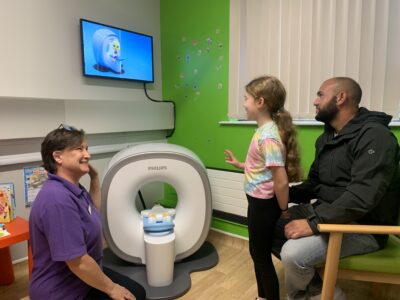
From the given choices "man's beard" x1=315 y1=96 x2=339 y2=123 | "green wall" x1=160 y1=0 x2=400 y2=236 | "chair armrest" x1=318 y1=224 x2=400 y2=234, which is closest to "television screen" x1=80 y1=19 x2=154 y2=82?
"green wall" x1=160 y1=0 x2=400 y2=236

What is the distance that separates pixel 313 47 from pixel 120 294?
1.76m

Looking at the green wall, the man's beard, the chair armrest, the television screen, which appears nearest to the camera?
the chair armrest

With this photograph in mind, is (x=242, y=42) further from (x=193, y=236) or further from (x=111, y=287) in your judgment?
(x=111, y=287)

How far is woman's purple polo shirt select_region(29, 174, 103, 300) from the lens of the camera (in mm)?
998

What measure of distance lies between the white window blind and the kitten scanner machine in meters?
0.71

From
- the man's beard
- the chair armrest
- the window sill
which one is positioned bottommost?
the chair armrest

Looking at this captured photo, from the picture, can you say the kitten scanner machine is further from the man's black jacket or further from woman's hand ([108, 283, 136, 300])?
the man's black jacket

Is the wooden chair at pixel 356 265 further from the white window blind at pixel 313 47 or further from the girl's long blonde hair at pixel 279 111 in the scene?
the white window blind at pixel 313 47

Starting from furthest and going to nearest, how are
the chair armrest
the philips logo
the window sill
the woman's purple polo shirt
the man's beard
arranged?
1. the philips logo
2. the window sill
3. the man's beard
4. the chair armrest
5. the woman's purple polo shirt

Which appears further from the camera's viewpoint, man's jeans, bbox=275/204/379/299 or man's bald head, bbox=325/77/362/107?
man's bald head, bbox=325/77/362/107

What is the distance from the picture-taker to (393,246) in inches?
53.7

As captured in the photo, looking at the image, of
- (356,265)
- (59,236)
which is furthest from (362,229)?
(59,236)

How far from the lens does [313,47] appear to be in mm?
1925

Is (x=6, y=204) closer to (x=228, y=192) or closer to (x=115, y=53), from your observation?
(x=115, y=53)
